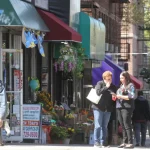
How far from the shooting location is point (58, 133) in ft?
54.5

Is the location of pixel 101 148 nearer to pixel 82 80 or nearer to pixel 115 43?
pixel 82 80

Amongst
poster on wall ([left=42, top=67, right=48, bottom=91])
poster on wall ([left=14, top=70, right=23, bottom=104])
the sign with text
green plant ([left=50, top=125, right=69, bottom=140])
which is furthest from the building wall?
the sign with text

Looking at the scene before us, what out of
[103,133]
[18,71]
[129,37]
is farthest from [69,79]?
[129,37]

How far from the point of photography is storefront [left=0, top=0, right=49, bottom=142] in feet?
47.7

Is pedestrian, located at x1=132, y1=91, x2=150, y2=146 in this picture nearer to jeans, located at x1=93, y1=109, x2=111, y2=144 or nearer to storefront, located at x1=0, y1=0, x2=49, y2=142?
storefront, located at x1=0, y1=0, x2=49, y2=142

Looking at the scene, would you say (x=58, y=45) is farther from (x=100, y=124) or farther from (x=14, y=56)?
(x=100, y=124)

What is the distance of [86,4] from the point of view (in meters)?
27.1

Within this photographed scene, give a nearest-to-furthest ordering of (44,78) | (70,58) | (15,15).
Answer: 1. (15,15)
2. (70,58)
3. (44,78)

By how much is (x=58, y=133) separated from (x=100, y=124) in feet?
10.2

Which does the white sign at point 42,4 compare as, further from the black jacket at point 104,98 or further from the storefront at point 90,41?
the black jacket at point 104,98

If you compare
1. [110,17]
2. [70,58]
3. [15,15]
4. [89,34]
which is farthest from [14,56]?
[110,17]

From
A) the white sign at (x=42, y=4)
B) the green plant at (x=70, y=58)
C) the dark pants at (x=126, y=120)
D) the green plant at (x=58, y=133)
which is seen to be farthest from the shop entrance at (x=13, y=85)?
the green plant at (x=70, y=58)

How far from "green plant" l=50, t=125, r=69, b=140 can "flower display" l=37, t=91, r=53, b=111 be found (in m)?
1.12

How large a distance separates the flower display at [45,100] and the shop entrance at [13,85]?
224cm
